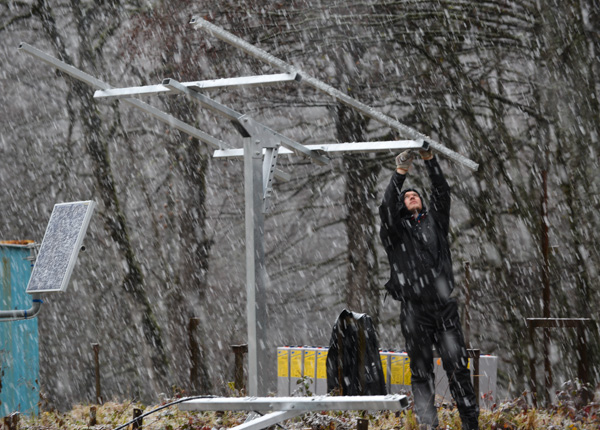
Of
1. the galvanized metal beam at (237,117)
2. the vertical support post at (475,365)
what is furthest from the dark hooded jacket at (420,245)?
the vertical support post at (475,365)

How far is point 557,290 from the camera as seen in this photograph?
1107 centimetres

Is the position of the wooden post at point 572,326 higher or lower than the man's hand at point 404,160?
lower

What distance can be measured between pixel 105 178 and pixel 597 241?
9208 millimetres

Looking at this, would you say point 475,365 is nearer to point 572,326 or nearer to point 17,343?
point 572,326

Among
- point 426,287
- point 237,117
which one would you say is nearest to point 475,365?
point 426,287

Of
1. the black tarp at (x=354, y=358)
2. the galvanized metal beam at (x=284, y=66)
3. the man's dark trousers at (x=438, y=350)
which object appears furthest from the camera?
the black tarp at (x=354, y=358)

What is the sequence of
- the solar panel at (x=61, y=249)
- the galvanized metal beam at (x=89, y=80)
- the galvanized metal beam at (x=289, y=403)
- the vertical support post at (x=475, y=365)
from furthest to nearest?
the vertical support post at (x=475, y=365)
the solar panel at (x=61, y=249)
the galvanized metal beam at (x=89, y=80)
the galvanized metal beam at (x=289, y=403)

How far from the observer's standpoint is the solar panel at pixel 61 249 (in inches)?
235

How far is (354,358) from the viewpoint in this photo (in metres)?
6.99

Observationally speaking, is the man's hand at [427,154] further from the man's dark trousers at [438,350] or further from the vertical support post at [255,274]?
the vertical support post at [255,274]

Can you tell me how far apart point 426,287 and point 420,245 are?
339mm

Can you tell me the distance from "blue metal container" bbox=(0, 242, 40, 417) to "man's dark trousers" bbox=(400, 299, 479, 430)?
161 inches

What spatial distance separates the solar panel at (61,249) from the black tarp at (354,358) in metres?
2.39

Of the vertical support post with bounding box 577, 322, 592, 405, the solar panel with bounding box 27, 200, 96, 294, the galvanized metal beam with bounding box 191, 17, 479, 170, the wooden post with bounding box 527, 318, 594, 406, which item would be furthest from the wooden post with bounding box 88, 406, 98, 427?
the vertical support post with bounding box 577, 322, 592, 405
